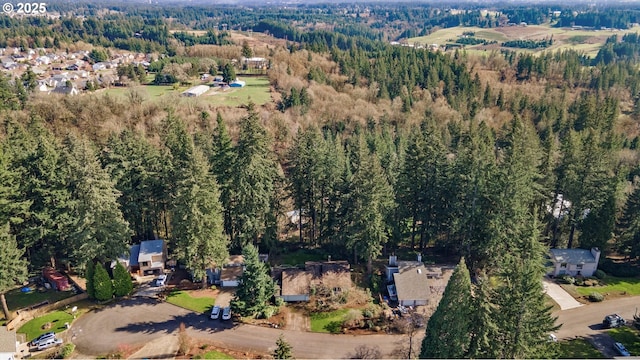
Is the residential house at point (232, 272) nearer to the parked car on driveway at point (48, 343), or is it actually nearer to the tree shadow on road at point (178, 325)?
the tree shadow on road at point (178, 325)

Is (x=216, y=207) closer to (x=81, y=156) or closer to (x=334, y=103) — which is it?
(x=81, y=156)

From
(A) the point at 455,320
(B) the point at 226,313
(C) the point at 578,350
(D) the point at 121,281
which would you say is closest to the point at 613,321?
(C) the point at 578,350

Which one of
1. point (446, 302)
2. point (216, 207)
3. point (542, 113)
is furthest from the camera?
point (542, 113)

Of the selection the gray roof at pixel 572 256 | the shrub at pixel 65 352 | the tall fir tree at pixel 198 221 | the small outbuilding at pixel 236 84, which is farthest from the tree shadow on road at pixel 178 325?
the small outbuilding at pixel 236 84

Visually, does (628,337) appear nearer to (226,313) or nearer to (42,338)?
(226,313)

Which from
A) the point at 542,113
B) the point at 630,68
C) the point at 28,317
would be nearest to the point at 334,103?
the point at 542,113
